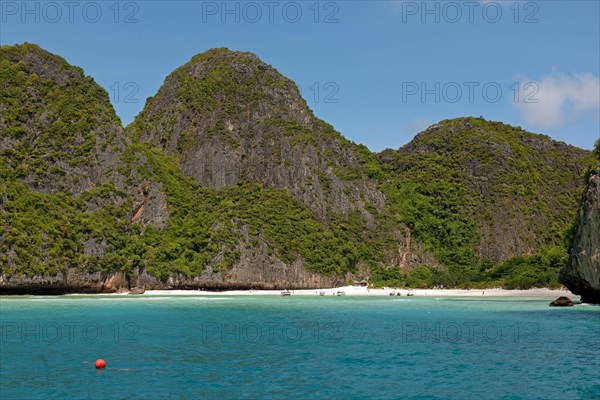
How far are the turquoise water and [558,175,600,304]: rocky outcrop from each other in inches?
300

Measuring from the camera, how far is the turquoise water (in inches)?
859

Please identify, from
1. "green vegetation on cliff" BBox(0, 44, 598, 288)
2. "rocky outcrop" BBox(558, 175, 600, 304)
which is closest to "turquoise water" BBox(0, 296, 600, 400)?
"rocky outcrop" BBox(558, 175, 600, 304)

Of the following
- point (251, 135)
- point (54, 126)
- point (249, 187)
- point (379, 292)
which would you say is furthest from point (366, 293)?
point (54, 126)

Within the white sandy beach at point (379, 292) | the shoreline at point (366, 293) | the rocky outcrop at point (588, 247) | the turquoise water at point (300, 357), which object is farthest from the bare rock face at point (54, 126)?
the rocky outcrop at point (588, 247)

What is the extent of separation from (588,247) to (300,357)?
37.5m

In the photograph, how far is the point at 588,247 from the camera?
180 ft

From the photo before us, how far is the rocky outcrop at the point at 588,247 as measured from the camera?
53.2 meters

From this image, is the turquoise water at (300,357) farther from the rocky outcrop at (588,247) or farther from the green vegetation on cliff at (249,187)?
the green vegetation on cliff at (249,187)

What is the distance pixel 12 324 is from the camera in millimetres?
41906

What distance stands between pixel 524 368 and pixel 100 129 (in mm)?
106189

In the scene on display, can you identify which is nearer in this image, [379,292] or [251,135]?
[379,292]

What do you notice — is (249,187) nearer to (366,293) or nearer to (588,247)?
(366,293)

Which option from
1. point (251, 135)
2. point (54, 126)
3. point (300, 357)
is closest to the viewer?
point (300, 357)

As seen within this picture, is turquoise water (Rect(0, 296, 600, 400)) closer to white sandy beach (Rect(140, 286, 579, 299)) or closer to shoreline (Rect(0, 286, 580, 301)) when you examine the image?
shoreline (Rect(0, 286, 580, 301))
